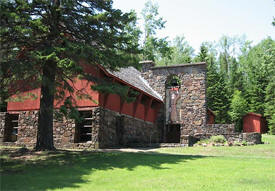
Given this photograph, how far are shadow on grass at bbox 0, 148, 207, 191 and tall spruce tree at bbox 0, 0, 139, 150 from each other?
4.37 ft

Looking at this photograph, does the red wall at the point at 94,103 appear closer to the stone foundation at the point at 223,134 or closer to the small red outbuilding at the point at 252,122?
the stone foundation at the point at 223,134

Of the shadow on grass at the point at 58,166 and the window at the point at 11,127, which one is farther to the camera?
the window at the point at 11,127

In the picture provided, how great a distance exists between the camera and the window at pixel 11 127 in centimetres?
1895

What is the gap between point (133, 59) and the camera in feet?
39.7

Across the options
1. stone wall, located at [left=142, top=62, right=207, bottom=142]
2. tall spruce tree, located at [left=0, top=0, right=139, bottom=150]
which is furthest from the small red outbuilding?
tall spruce tree, located at [left=0, top=0, right=139, bottom=150]

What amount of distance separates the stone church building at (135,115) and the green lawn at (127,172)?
3727 millimetres

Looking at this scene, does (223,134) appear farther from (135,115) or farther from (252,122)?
(252,122)

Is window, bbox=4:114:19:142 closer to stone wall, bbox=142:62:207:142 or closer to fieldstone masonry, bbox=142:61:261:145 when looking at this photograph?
fieldstone masonry, bbox=142:61:261:145

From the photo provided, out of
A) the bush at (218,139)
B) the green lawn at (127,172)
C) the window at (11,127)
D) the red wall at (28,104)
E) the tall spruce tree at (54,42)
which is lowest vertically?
the green lawn at (127,172)

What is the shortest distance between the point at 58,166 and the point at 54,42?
16.0ft

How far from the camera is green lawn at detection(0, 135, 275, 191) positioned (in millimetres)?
7801

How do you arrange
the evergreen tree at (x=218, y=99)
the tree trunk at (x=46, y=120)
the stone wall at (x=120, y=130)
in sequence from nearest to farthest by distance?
the tree trunk at (x=46, y=120) → the stone wall at (x=120, y=130) → the evergreen tree at (x=218, y=99)

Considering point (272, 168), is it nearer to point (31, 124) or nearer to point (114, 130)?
point (114, 130)

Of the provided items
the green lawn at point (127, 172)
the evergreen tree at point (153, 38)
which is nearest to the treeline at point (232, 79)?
the evergreen tree at point (153, 38)
